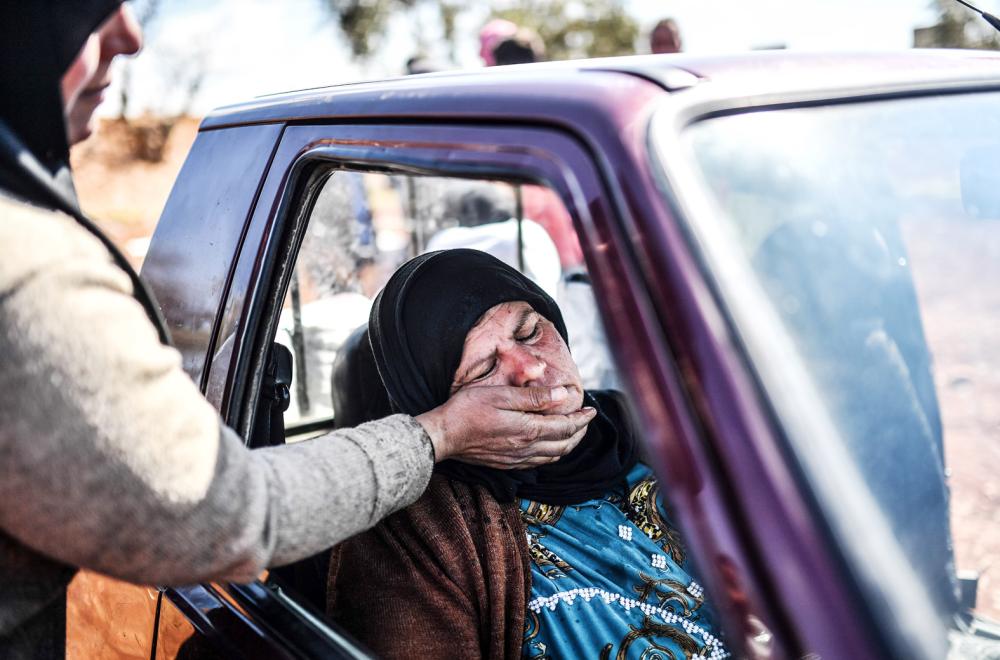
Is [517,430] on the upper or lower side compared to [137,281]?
lower

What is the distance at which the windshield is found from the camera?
2.95ft

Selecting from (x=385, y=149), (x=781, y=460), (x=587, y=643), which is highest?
(x=385, y=149)

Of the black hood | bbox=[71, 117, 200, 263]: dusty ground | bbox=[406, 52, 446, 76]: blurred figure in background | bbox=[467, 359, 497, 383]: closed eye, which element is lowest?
bbox=[71, 117, 200, 263]: dusty ground

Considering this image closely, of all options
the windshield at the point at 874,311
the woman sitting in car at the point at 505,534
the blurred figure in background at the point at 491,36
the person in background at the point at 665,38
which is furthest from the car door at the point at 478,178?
the person in background at the point at 665,38

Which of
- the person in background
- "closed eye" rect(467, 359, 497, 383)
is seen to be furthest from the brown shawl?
the person in background

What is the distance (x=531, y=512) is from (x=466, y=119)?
115 centimetres

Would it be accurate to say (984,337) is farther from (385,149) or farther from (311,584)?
(311,584)

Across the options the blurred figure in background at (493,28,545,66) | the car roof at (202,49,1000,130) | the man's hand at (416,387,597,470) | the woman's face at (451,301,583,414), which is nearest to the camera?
the car roof at (202,49,1000,130)

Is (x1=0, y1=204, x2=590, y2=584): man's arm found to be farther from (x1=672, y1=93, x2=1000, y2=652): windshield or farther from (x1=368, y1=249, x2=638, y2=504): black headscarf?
(x1=368, y1=249, x2=638, y2=504): black headscarf

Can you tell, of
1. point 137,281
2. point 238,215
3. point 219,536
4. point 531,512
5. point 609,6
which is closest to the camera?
point 219,536

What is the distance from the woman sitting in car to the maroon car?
0.23m

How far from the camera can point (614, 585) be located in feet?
6.23

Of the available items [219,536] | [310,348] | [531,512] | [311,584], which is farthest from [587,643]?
[310,348]

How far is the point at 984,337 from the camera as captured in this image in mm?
1189
